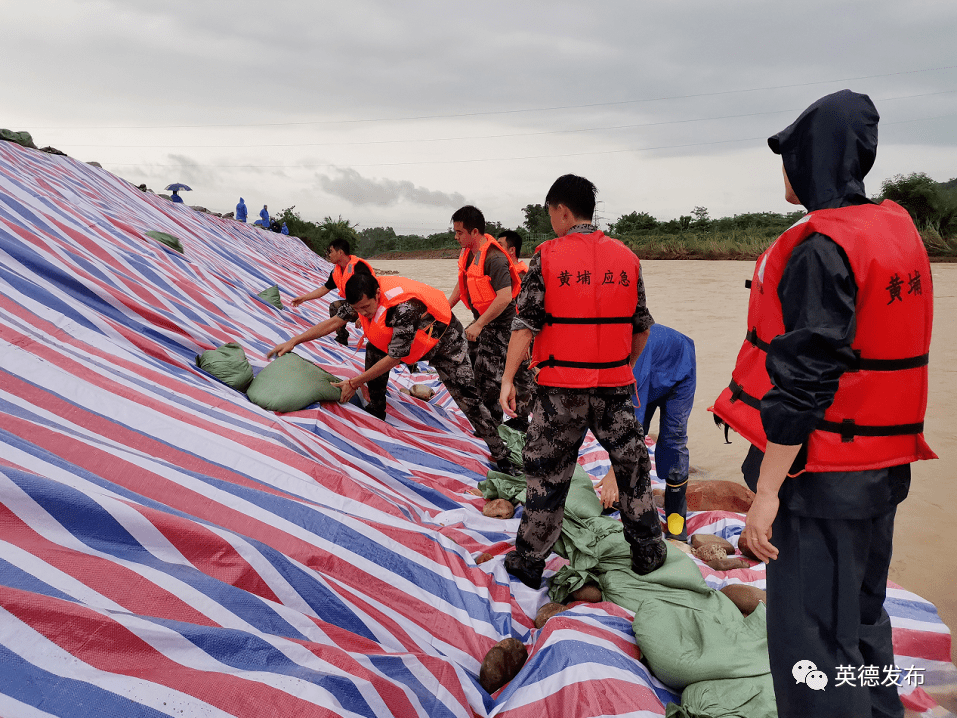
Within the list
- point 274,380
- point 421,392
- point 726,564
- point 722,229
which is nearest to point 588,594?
point 726,564

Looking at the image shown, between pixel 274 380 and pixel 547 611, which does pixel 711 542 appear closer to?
pixel 547 611

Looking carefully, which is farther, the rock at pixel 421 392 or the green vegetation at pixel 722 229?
the green vegetation at pixel 722 229

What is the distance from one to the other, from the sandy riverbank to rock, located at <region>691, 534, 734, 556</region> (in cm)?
71

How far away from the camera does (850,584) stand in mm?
1249

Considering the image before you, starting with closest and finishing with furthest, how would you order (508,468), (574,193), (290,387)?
(574,193) → (290,387) → (508,468)

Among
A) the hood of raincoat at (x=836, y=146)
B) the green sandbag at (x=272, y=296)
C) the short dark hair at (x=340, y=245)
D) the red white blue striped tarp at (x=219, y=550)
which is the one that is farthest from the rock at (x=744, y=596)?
the green sandbag at (x=272, y=296)

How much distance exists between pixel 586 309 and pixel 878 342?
1.19 metres

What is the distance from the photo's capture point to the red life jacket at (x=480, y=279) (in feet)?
14.9

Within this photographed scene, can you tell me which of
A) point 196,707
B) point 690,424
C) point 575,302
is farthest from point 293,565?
point 690,424

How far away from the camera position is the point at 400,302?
350 centimetres

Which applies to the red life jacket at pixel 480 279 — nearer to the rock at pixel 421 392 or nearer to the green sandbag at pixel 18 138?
the rock at pixel 421 392

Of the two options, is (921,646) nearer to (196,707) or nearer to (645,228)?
(196,707)

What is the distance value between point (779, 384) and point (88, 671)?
1.65 meters

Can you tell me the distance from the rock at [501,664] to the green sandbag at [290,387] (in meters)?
1.88
